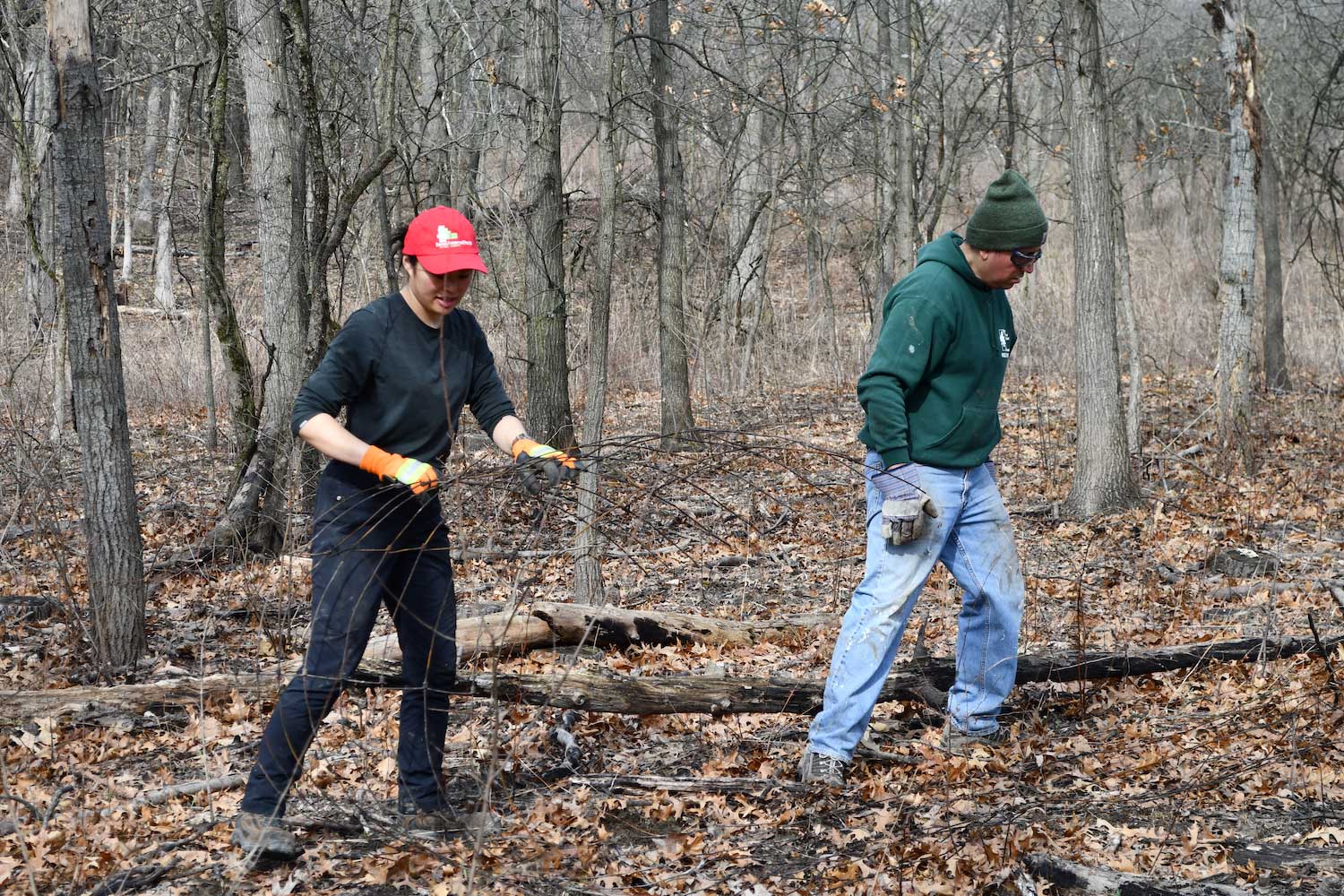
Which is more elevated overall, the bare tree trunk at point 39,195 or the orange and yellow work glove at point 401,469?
the bare tree trunk at point 39,195

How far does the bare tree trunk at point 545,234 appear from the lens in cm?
705

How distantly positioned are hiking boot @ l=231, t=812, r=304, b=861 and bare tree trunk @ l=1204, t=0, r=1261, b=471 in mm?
9134

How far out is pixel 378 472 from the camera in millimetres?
3381

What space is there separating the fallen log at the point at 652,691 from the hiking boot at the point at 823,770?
62 cm

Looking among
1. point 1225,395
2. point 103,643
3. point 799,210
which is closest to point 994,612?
point 103,643

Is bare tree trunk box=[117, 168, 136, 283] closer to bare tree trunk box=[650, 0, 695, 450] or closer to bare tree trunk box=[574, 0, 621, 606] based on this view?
bare tree trunk box=[650, 0, 695, 450]

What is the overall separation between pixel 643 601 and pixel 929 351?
3586mm

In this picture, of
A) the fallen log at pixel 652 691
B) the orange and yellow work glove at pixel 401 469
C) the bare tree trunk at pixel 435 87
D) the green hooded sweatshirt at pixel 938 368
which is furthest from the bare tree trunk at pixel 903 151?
the orange and yellow work glove at pixel 401 469

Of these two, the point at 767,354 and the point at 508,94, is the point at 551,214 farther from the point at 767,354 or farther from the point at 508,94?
the point at 508,94

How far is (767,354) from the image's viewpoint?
16078 mm

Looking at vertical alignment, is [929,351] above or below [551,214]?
below

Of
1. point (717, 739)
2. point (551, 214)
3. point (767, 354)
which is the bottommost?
point (717, 739)

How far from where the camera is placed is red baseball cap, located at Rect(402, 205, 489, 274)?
138 inches

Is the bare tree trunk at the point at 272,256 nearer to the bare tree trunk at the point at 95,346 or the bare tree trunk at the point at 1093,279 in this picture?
the bare tree trunk at the point at 95,346
